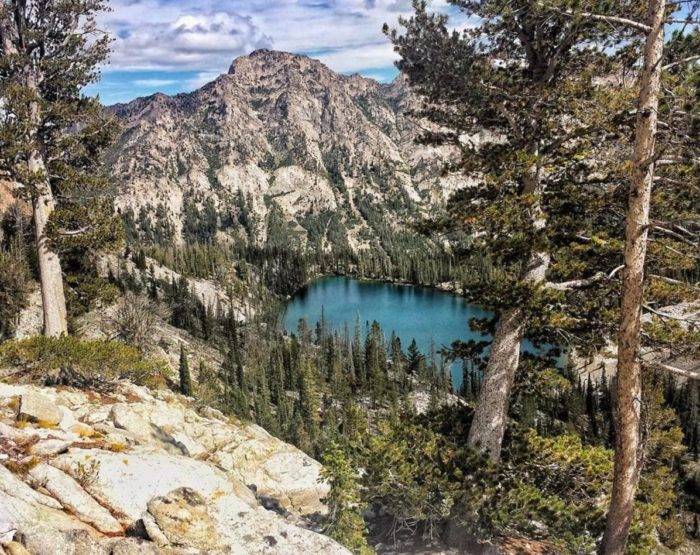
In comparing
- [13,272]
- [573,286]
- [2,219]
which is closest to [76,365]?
[573,286]

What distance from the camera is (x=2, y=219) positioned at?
113250 millimetres

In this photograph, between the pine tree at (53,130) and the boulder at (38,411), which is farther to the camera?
→ the pine tree at (53,130)

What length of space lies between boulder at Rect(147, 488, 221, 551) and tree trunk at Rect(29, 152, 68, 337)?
8914 millimetres

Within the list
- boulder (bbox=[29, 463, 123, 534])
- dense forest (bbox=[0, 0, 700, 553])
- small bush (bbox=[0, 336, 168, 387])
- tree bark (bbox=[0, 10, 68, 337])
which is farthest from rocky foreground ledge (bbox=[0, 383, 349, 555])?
tree bark (bbox=[0, 10, 68, 337])

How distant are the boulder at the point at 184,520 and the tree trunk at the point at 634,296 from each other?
290 inches

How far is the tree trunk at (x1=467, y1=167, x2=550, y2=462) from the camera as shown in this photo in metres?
12.1

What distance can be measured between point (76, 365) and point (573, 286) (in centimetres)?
1314

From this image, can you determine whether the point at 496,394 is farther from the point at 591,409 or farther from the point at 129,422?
the point at 591,409

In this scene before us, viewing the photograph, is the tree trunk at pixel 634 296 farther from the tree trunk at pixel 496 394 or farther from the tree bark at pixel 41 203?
the tree bark at pixel 41 203

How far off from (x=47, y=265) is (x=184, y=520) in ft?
34.8

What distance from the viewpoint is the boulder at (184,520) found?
25.7ft

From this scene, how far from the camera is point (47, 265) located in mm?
15414

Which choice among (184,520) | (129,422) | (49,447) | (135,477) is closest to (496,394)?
(184,520)

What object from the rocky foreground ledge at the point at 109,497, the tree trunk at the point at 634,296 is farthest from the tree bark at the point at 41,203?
the tree trunk at the point at 634,296
